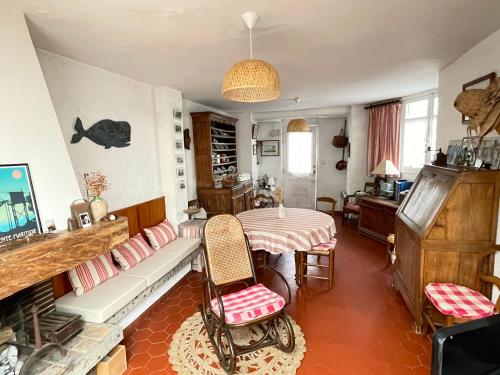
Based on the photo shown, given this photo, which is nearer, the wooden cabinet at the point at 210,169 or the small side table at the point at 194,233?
the small side table at the point at 194,233

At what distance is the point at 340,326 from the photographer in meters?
2.48

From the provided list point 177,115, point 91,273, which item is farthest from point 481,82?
point 91,273

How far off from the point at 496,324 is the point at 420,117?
5021 mm

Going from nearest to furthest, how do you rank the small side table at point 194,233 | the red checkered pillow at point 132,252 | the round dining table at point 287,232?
the red checkered pillow at point 132,252, the round dining table at point 287,232, the small side table at point 194,233

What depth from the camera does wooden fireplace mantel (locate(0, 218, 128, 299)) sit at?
146 centimetres

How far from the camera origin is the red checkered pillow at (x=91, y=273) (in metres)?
2.34

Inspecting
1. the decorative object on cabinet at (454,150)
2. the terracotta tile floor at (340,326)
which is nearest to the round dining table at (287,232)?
the terracotta tile floor at (340,326)

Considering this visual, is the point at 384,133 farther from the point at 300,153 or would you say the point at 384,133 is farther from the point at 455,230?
the point at 455,230

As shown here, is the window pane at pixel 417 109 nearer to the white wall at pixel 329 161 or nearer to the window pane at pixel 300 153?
the white wall at pixel 329 161

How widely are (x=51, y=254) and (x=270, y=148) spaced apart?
19.2 feet

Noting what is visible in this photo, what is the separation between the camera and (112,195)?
3021mm

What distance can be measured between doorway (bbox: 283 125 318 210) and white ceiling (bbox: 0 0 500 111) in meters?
3.36

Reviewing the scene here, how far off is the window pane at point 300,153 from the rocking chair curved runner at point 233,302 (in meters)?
4.57

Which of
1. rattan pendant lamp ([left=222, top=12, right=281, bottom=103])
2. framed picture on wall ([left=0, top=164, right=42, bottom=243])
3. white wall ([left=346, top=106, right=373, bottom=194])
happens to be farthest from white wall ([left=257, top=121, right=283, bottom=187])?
framed picture on wall ([left=0, top=164, right=42, bottom=243])
